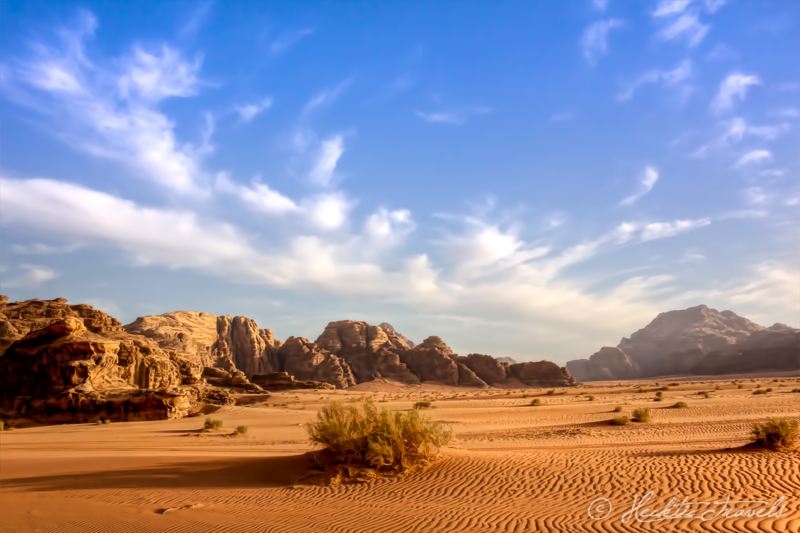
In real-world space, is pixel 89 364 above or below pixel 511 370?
above

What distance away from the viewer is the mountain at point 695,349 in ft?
338

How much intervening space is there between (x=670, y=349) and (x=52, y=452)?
489ft

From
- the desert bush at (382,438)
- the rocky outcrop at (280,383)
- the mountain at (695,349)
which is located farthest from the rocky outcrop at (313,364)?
the mountain at (695,349)

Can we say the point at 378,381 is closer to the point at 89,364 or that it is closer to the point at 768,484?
the point at 89,364

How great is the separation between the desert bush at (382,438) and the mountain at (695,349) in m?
116

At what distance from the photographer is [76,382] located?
28.5 meters

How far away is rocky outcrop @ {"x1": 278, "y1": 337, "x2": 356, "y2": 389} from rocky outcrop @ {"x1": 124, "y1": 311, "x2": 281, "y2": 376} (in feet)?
11.6

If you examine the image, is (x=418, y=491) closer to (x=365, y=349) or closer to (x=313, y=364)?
(x=313, y=364)

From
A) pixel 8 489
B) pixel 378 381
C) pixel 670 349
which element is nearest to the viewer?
pixel 8 489

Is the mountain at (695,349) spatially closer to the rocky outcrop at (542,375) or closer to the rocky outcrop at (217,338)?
the rocky outcrop at (542,375)

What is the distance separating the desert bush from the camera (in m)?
9.99

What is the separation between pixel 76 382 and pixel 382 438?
26.1 metres

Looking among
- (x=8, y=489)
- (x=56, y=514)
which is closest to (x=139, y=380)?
(x=8, y=489)

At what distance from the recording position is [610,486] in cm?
795
